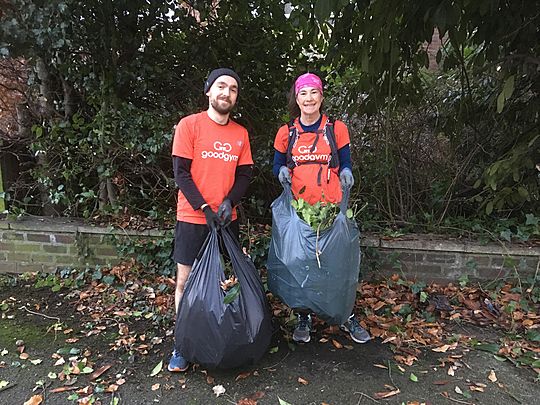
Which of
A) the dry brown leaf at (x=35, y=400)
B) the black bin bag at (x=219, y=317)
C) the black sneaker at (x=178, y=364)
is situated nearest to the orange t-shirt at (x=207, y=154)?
the black bin bag at (x=219, y=317)

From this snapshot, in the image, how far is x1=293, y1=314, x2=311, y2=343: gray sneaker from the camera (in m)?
2.96

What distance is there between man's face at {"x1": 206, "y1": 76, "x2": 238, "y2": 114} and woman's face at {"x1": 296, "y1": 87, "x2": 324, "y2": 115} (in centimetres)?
40

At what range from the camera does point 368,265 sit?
3.72m

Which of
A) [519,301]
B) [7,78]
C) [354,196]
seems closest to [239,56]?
[354,196]

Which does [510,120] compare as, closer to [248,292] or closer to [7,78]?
[248,292]

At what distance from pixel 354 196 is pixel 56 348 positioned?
8.62ft

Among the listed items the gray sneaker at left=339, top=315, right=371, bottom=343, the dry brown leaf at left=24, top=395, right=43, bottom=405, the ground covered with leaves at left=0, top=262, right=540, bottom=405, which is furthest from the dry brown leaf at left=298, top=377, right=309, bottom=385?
the dry brown leaf at left=24, top=395, right=43, bottom=405

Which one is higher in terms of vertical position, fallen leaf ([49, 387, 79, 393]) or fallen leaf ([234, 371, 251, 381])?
fallen leaf ([234, 371, 251, 381])

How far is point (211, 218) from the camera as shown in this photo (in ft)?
8.27

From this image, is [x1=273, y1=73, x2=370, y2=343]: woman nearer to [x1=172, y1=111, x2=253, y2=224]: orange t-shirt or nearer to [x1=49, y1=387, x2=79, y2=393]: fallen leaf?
[x1=172, y1=111, x2=253, y2=224]: orange t-shirt

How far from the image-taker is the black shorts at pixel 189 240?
2.68m

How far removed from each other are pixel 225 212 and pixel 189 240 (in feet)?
1.01

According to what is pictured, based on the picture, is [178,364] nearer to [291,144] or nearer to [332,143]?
[291,144]

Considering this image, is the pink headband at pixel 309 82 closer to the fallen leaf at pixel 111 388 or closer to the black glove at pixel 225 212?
the black glove at pixel 225 212
